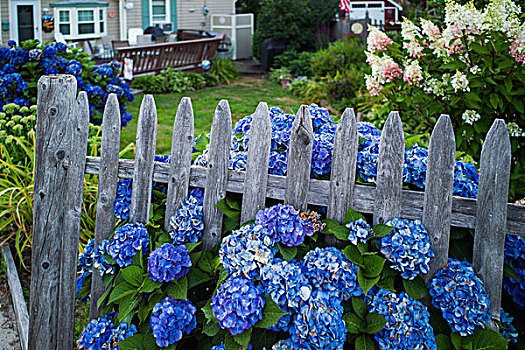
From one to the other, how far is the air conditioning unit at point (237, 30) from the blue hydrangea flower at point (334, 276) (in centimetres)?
1588

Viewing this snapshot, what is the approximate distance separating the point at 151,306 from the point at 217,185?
0.60 metres

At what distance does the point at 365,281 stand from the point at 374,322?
0.16m

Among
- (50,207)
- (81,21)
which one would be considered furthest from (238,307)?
(81,21)

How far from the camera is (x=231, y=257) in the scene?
77.4 inches

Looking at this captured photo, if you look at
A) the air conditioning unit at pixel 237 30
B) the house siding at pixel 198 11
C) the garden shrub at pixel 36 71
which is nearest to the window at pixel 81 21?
the house siding at pixel 198 11

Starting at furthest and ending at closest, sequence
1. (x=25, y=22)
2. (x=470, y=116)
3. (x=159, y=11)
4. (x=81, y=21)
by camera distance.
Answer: (x=159, y=11) < (x=81, y=21) < (x=25, y=22) < (x=470, y=116)

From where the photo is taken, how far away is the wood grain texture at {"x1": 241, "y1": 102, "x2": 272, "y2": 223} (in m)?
2.13

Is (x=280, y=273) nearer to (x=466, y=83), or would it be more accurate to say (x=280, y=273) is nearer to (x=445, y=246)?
(x=445, y=246)

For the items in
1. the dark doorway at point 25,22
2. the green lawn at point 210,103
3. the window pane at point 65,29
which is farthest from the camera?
the window pane at point 65,29

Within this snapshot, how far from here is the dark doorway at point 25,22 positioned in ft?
41.2

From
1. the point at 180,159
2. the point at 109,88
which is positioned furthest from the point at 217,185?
the point at 109,88

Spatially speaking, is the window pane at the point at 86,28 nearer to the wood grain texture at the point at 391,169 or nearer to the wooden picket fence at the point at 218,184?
the wooden picket fence at the point at 218,184

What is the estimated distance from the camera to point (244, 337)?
182 centimetres

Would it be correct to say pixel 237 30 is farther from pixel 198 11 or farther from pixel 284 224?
pixel 284 224
